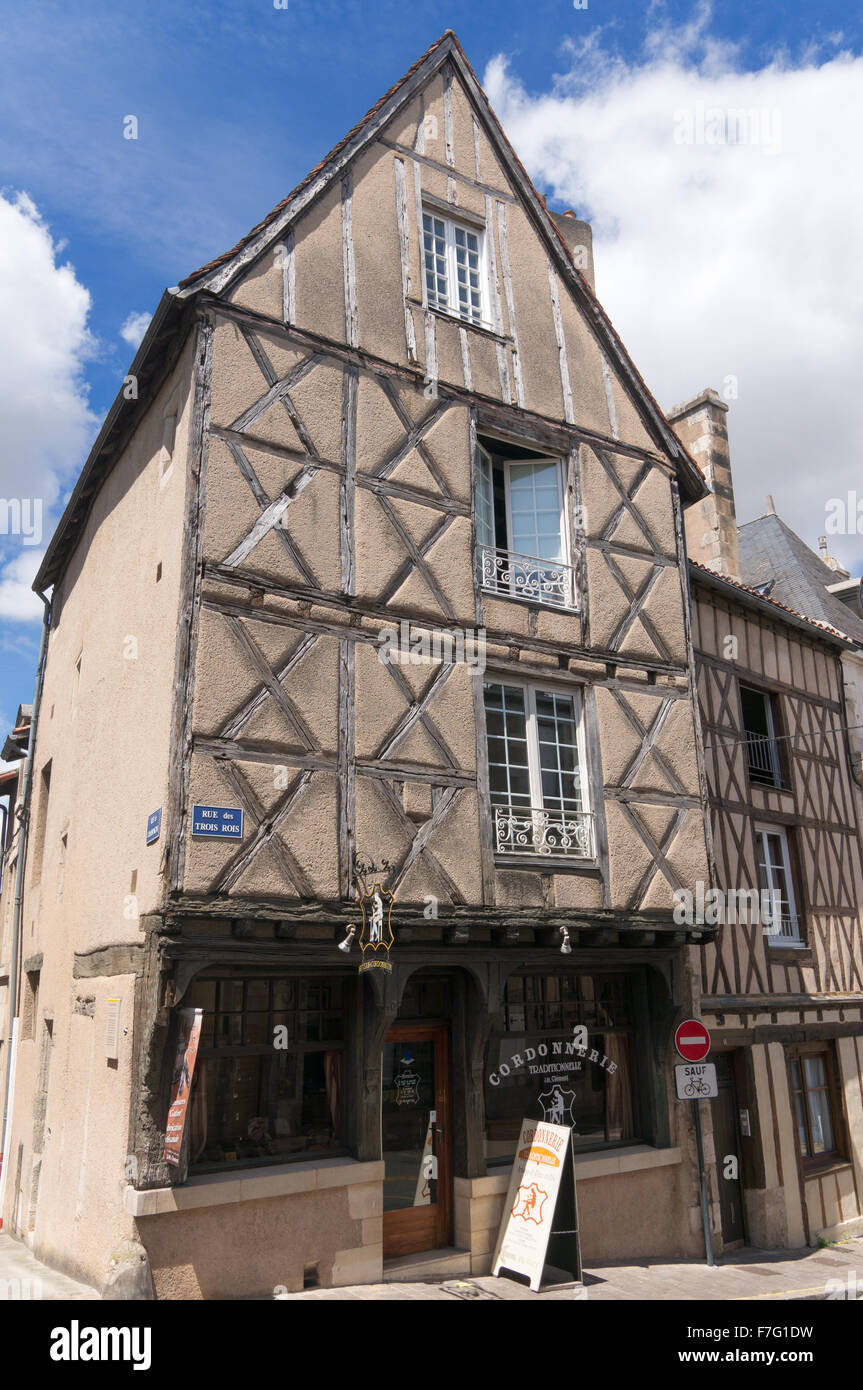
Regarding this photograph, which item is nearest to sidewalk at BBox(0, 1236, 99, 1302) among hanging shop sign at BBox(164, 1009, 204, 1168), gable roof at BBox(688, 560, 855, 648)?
hanging shop sign at BBox(164, 1009, 204, 1168)

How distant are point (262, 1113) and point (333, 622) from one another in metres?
3.57

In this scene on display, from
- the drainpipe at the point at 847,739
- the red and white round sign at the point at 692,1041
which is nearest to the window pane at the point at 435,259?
the red and white round sign at the point at 692,1041

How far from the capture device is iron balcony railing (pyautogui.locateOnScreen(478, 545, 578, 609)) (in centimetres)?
888

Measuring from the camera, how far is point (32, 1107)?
10.2 m

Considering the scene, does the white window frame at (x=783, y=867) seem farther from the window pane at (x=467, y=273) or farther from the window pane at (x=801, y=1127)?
the window pane at (x=467, y=273)

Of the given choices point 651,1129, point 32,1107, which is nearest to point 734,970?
point 651,1129

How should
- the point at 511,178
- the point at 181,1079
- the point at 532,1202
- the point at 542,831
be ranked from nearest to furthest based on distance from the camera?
the point at 181,1079
the point at 532,1202
the point at 542,831
the point at 511,178

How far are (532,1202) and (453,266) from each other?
8054 millimetres

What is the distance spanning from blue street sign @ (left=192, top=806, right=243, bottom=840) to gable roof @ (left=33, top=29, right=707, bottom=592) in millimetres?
3844

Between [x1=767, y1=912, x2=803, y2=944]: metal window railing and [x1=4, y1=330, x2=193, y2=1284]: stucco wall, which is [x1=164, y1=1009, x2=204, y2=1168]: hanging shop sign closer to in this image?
[x1=4, y1=330, x2=193, y2=1284]: stucco wall

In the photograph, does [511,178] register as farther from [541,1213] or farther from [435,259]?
[541,1213]

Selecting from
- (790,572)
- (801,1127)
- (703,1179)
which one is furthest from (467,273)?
(801,1127)

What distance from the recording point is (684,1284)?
8141mm
